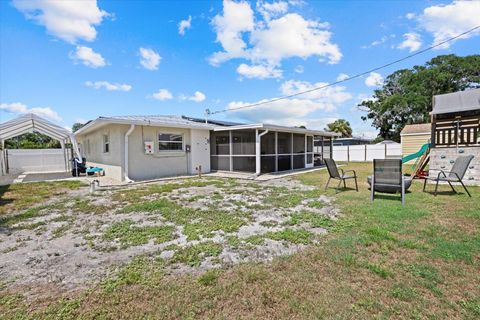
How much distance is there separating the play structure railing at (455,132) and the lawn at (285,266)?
4.94m

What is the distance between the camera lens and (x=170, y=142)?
35.9 feet

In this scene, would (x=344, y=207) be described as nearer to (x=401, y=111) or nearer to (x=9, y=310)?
(x=9, y=310)

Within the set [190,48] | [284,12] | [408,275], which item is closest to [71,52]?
[190,48]

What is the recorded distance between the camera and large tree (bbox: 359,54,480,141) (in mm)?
24062

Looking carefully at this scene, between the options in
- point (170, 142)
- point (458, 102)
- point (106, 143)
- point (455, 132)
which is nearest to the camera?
point (455, 132)

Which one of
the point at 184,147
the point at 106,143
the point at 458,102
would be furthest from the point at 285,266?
the point at 106,143

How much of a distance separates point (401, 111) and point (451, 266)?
103 feet

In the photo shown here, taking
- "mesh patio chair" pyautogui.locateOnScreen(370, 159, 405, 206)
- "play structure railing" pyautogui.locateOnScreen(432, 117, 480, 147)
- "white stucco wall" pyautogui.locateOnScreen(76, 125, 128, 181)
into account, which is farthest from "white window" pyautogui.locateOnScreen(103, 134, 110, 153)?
"play structure railing" pyautogui.locateOnScreen(432, 117, 480, 147)

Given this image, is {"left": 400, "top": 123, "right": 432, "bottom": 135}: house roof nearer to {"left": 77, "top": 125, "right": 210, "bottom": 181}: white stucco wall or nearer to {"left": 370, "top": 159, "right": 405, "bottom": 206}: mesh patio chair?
{"left": 370, "top": 159, "right": 405, "bottom": 206}: mesh patio chair

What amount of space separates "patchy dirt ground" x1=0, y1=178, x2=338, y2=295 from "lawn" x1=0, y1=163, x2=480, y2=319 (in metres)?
0.03

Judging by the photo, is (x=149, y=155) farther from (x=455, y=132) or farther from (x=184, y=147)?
(x=455, y=132)

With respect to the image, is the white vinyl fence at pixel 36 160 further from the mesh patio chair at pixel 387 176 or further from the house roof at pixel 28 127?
the mesh patio chair at pixel 387 176

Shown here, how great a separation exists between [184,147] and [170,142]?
0.75 meters

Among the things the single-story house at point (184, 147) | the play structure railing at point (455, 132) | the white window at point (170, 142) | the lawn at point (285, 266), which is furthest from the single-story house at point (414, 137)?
the white window at point (170, 142)
